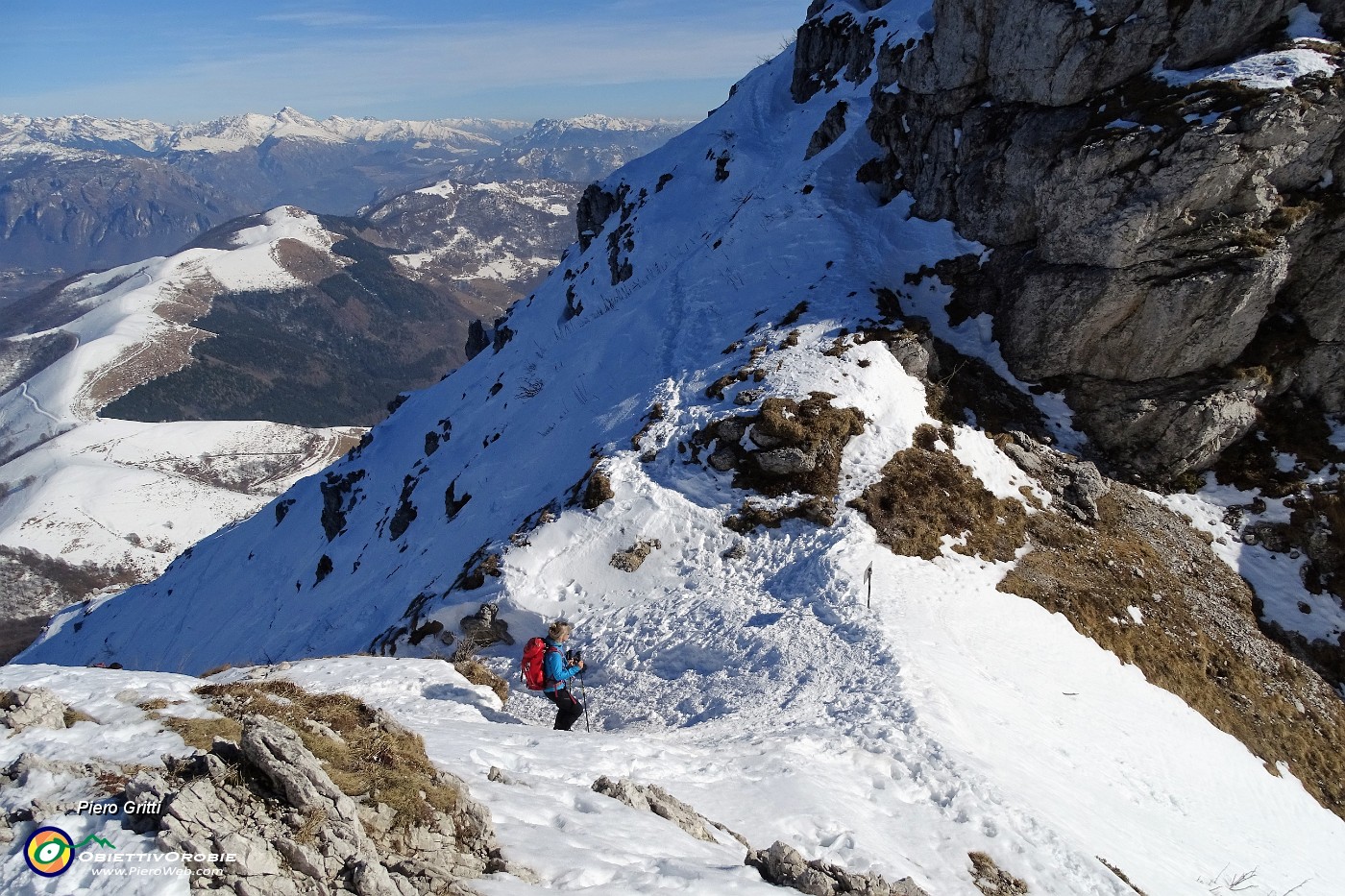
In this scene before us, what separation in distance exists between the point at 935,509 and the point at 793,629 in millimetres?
9359

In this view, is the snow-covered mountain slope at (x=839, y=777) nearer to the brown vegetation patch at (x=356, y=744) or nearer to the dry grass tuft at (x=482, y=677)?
the dry grass tuft at (x=482, y=677)

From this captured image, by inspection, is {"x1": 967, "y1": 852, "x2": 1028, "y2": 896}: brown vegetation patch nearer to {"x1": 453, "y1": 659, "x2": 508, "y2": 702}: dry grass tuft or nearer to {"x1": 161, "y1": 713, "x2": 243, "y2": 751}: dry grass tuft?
{"x1": 453, "y1": 659, "x2": 508, "y2": 702}: dry grass tuft

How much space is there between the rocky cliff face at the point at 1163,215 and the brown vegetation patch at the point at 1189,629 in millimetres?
5727

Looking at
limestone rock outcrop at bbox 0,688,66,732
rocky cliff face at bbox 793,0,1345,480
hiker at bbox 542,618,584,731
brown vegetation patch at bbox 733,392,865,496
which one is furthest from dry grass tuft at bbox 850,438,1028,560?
limestone rock outcrop at bbox 0,688,66,732

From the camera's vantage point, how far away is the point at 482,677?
20.9 metres

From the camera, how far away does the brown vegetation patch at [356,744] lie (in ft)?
32.0

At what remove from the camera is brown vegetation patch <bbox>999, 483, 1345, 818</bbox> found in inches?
923

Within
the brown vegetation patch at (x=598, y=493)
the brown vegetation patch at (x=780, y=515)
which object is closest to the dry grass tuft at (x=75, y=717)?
the brown vegetation patch at (x=598, y=493)

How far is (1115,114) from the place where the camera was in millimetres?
31531

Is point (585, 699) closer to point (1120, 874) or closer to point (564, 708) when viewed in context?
point (564, 708)

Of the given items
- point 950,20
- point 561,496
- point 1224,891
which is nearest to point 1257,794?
point 1224,891


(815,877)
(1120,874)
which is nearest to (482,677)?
(815,877)

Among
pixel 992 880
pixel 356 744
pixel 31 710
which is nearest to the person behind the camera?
pixel 31 710

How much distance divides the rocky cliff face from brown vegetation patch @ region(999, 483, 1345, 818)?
5.73 meters
